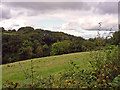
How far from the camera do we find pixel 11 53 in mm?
31875

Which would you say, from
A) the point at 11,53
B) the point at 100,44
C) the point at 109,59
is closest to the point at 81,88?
the point at 109,59

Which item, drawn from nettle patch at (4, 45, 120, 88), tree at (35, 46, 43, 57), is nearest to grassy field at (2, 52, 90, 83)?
nettle patch at (4, 45, 120, 88)

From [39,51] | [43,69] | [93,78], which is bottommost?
[43,69]

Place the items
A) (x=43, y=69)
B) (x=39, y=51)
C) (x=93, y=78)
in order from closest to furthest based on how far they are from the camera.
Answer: (x=93, y=78) < (x=43, y=69) < (x=39, y=51)

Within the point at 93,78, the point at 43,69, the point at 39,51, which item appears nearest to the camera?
the point at 93,78

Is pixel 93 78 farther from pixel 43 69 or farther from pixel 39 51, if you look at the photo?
pixel 39 51

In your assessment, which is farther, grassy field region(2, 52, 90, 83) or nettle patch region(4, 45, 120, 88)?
grassy field region(2, 52, 90, 83)

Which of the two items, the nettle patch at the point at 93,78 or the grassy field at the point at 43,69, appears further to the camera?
the grassy field at the point at 43,69

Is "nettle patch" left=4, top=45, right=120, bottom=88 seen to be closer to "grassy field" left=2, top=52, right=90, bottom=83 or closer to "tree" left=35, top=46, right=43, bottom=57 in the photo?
"grassy field" left=2, top=52, right=90, bottom=83

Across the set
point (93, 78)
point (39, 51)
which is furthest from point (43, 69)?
point (39, 51)

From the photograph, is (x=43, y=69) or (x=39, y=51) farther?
(x=39, y=51)

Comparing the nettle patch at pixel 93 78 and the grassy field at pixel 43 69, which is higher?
the nettle patch at pixel 93 78

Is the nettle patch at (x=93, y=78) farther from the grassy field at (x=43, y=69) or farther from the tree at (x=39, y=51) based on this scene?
the tree at (x=39, y=51)

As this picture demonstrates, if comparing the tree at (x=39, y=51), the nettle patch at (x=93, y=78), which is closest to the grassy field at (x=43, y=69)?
the nettle patch at (x=93, y=78)
